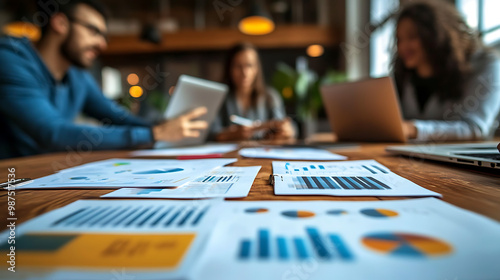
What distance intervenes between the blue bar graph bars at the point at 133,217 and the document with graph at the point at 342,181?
0.12m

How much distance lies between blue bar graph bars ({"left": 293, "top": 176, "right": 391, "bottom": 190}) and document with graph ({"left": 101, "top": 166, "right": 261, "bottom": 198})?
0.24 feet

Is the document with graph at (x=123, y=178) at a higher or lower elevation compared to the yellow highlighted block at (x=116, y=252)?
higher

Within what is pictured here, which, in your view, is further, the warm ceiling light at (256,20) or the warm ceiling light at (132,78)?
the warm ceiling light at (132,78)

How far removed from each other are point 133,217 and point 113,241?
0.05m

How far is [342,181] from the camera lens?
0.38 m

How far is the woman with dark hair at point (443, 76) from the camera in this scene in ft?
3.60

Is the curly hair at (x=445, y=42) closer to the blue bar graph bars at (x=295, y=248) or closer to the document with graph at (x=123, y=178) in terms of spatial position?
the document with graph at (x=123, y=178)

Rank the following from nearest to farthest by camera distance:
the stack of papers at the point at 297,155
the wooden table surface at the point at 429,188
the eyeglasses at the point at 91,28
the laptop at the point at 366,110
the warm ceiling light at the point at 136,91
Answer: the wooden table surface at the point at 429,188, the stack of papers at the point at 297,155, the laptop at the point at 366,110, the eyeglasses at the point at 91,28, the warm ceiling light at the point at 136,91

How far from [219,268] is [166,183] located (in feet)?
0.81

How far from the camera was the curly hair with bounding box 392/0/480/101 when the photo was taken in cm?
133

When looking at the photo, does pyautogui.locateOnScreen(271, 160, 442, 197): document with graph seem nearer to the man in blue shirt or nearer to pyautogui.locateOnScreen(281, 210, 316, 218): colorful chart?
pyautogui.locateOnScreen(281, 210, 316, 218): colorful chart

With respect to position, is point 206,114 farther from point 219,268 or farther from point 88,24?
point 219,268

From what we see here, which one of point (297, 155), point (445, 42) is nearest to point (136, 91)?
point (445, 42)

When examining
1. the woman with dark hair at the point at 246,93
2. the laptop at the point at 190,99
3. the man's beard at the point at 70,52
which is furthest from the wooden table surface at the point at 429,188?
the woman with dark hair at the point at 246,93
